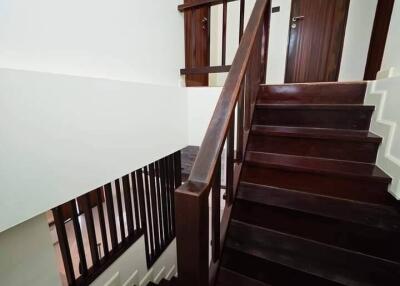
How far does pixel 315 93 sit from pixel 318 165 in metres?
0.62

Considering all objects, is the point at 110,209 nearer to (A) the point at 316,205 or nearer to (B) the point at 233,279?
(B) the point at 233,279

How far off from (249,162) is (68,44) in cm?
133

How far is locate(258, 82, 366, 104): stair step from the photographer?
4.69 ft

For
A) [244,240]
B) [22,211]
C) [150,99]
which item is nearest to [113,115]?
[150,99]

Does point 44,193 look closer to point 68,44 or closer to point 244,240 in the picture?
point 68,44

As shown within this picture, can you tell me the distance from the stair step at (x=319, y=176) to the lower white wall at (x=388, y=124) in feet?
0.18

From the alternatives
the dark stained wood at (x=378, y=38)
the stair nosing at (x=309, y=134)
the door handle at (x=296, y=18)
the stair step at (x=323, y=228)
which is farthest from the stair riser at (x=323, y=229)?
the door handle at (x=296, y=18)

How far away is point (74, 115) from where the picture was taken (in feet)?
3.63

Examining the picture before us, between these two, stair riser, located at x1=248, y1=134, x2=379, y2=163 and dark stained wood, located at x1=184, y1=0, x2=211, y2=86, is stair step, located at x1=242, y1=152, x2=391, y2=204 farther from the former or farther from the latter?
dark stained wood, located at x1=184, y1=0, x2=211, y2=86

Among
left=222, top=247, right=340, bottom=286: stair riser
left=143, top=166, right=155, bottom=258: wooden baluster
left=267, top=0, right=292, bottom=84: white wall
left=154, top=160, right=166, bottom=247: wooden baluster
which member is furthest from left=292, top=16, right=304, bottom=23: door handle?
left=222, top=247, right=340, bottom=286: stair riser

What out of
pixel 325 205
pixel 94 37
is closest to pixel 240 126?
pixel 325 205

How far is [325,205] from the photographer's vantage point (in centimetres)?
113

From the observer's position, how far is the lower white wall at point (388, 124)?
40.3 inches

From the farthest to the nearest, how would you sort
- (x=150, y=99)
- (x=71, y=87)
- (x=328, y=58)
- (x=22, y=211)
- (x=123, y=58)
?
(x=328, y=58), (x=150, y=99), (x=123, y=58), (x=71, y=87), (x=22, y=211)
